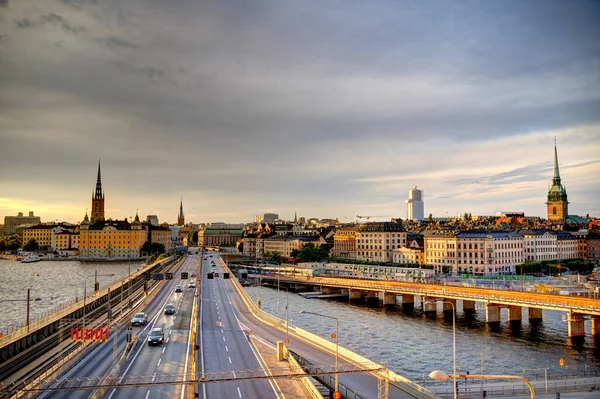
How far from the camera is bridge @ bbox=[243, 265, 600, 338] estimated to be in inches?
2962

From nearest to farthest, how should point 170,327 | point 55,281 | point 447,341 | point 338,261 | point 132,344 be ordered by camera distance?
point 132,344 < point 170,327 < point 447,341 < point 55,281 < point 338,261

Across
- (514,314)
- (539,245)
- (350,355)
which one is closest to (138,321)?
(350,355)

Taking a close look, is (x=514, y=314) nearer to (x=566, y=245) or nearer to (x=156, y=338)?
(x=156, y=338)

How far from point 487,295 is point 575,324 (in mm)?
17191

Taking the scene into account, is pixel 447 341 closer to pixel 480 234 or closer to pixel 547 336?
pixel 547 336

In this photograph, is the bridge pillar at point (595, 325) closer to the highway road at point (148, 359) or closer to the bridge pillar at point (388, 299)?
the bridge pillar at point (388, 299)

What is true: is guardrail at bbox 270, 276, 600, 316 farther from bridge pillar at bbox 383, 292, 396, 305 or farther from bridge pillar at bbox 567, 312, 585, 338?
bridge pillar at bbox 383, 292, 396, 305

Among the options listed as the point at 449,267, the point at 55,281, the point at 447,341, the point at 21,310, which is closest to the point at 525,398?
the point at 447,341

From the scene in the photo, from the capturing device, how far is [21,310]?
98.0 meters

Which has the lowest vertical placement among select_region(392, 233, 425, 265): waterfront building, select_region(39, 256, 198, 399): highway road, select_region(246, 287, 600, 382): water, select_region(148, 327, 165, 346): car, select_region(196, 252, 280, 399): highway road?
select_region(246, 287, 600, 382): water

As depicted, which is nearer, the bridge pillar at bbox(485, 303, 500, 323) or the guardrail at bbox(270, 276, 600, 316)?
the guardrail at bbox(270, 276, 600, 316)

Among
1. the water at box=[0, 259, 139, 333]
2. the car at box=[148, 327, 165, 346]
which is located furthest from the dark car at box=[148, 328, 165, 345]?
the water at box=[0, 259, 139, 333]

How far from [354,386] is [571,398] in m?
16.6

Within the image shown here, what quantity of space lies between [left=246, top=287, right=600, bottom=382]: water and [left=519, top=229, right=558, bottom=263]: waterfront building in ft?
251
